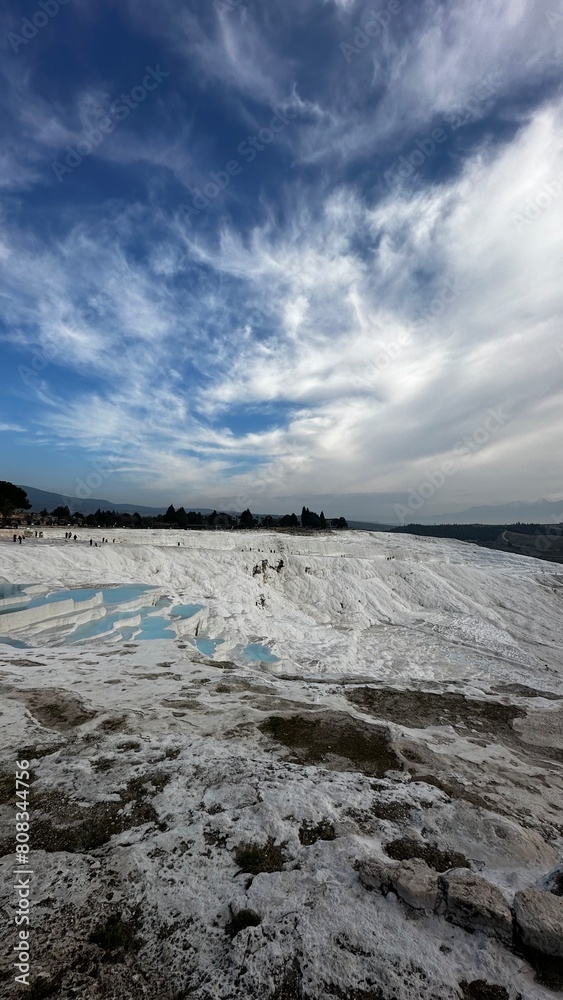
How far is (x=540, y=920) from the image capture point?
3.32 metres

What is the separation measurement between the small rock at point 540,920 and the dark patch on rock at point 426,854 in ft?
3.09

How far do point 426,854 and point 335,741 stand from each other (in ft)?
10.3

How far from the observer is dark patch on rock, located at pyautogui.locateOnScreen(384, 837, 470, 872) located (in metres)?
4.38

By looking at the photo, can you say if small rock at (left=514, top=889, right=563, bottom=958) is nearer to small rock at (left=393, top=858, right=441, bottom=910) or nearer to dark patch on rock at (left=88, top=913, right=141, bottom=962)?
small rock at (left=393, top=858, right=441, bottom=910)

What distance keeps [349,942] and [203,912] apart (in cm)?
139

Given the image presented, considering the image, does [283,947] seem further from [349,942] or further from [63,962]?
[63,962]

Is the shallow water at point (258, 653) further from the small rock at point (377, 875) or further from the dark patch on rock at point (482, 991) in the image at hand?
the dark patch on rock at point (482, 991)

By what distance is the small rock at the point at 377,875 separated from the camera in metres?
3.84

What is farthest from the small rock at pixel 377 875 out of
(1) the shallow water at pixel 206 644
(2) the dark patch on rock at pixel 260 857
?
(1) the shallow water at pixel 206 644

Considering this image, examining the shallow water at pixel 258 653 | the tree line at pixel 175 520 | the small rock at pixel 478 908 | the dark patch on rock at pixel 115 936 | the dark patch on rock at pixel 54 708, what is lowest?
the shallow water at pixel 258 653

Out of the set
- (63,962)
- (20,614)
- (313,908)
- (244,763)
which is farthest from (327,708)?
(20,614)

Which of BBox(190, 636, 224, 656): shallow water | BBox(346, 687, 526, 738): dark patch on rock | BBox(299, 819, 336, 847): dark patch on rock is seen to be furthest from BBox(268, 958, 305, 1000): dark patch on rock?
BBox(190, 636, 224, 656): shallow water

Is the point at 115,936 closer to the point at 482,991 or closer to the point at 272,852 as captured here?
the point at 272,852

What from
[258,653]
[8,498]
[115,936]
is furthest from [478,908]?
[8,498]
